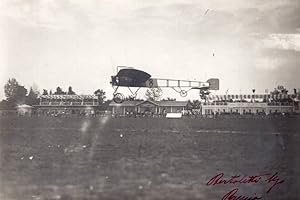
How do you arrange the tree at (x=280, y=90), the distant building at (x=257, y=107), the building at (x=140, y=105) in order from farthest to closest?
the building at (x=140, y=105), the distant building at (x=257, y=107), the tree at (x=280, y=90)

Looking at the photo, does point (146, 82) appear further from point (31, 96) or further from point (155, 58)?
point (31, 96)

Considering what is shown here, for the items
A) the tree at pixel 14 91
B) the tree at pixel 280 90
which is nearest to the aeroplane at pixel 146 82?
the tree at pixel 280 90

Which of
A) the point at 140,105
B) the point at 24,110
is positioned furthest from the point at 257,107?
the point at 24,110

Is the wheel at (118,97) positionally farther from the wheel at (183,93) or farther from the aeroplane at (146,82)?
the wheel at (183,93)

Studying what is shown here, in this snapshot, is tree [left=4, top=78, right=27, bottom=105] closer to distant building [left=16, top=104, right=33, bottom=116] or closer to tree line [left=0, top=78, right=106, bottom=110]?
tree line [left=0, top=78, right=106, bottom=110]

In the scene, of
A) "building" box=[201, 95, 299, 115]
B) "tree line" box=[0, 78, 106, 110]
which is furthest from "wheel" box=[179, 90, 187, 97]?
"tree line" box=[0, 78, 106, 110]

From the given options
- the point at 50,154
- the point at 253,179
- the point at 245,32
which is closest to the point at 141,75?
the point at 245,32
